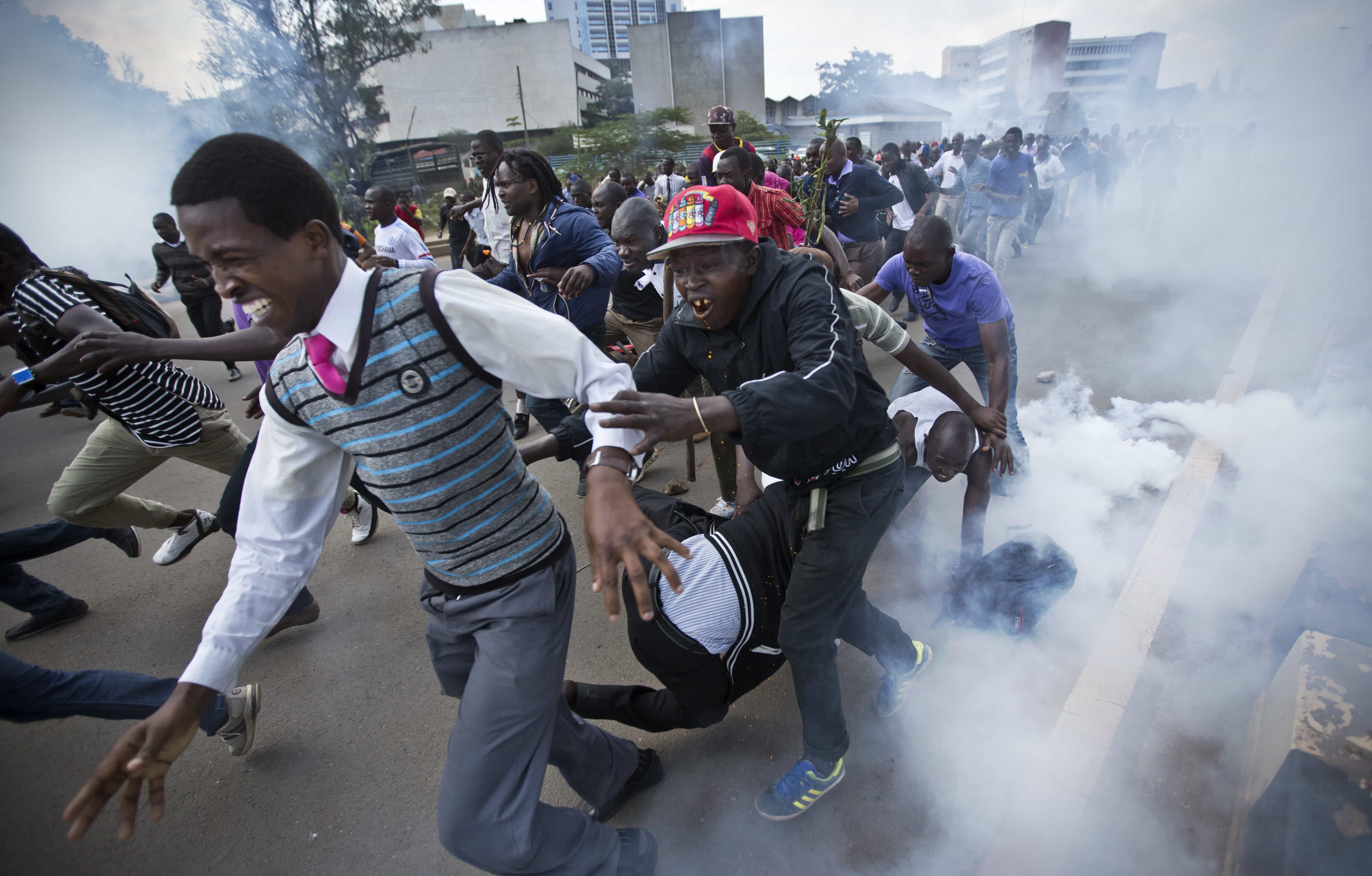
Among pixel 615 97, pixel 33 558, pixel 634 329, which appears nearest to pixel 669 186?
pixel 634 329

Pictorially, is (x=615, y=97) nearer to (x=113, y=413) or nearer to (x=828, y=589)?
(x=113, y=413)

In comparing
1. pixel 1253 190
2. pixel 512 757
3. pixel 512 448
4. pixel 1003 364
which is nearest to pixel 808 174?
pixel 1003 364

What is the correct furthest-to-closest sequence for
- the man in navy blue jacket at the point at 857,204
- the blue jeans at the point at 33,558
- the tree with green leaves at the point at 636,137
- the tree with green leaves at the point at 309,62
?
1. the tree with green leaves at the point at 636,137
2. the tree with green leaves at the point at 309,62
3. the man in navy blue jacket at the point at 857,204
4. the blue jeans at the point at 33,558

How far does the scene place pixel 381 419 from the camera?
1.32 meters

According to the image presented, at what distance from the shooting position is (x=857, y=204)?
18.6 ft

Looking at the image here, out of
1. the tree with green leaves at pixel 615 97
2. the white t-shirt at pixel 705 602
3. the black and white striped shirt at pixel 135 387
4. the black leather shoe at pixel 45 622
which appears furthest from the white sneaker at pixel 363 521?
the tree with green leaves at pixel 615 97

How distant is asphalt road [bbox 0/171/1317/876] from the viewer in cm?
204

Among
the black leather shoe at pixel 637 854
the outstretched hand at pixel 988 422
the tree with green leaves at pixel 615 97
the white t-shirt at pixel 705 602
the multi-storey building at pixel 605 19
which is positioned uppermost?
the multi-storey building at pixel 605 19

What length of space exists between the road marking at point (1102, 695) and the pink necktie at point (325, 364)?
2.09m

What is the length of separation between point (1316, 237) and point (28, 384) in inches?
567

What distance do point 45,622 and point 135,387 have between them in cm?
148

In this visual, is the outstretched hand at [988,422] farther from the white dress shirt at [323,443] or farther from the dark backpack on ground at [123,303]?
the dark backpack on ground at [123,303]

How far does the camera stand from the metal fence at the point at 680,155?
26.8 metres

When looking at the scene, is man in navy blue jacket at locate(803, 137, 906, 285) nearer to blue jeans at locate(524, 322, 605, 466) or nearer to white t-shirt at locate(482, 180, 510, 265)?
white t-shirt at locate(482, 180, 510, 265)
